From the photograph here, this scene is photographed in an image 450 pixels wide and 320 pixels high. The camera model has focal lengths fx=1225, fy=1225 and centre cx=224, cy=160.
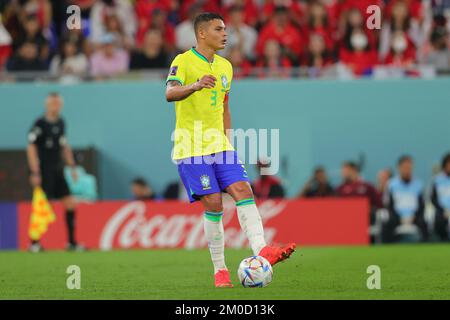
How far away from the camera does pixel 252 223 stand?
11.2 meters

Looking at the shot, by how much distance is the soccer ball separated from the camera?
35.6 feet

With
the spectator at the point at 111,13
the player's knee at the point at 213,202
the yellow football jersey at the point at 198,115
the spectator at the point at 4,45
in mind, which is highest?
the spectator at the point at 111,13

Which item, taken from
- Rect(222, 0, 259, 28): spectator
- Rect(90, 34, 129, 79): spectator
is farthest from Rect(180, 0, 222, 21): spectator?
Rect(90, 34, 129, 79): spectator

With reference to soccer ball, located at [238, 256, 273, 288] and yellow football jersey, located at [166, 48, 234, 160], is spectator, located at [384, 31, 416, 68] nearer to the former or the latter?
yellow football jersey, located at [166, 48, 234, 160]

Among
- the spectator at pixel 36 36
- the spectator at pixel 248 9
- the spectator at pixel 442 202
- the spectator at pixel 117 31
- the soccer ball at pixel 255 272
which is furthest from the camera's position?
the spectator at pixel 248 9

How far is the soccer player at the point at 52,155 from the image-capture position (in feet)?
62.9

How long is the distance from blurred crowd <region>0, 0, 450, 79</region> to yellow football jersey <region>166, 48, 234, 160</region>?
35.2 feet

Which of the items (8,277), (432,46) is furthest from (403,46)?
(8,277)

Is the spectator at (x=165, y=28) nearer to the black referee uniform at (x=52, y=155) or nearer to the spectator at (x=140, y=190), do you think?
the spectator at (x=140, y=190)

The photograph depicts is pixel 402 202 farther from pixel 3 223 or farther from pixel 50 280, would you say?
pixel 50 280

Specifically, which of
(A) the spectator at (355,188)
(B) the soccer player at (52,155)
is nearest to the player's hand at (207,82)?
(B) the soccer player at (52,155)

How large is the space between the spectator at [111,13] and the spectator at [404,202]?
19.3 ft

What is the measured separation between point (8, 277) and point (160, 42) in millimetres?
9824

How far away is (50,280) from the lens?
1267 cm
